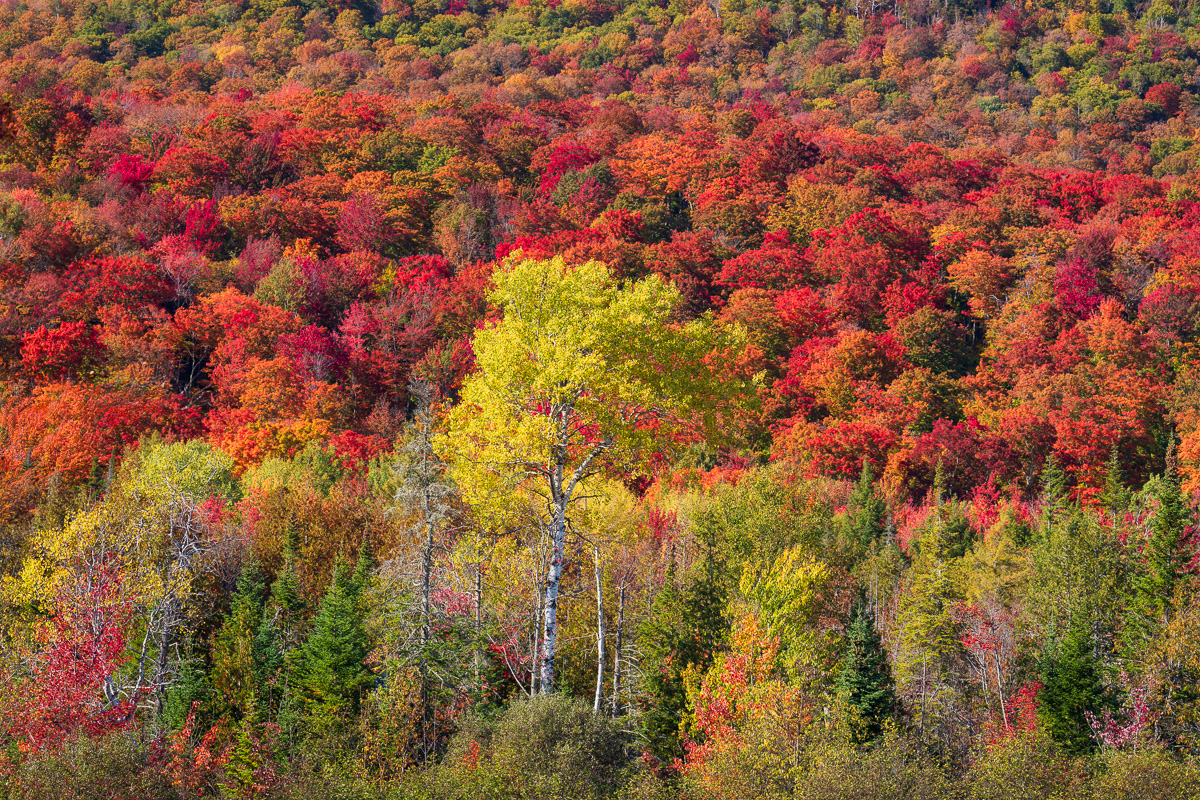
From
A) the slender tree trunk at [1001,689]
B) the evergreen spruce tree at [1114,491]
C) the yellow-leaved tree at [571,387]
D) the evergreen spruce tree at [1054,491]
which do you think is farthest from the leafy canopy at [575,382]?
the evergreen spruce tree at [1114,491]

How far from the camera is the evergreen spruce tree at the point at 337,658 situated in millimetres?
31672

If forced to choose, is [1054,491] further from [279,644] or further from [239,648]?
[239,648]

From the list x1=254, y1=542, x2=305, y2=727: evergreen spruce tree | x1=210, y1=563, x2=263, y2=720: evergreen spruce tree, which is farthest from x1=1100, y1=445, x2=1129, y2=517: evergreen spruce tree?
x1=210, y1=563, x2=263, y2=720: evergreen spruce tree

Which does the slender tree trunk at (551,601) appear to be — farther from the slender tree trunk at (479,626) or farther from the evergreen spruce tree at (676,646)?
the evergreen spruce tree at (676,646)

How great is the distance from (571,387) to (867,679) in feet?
46.8

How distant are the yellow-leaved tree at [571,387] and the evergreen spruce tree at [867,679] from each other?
10.3 m

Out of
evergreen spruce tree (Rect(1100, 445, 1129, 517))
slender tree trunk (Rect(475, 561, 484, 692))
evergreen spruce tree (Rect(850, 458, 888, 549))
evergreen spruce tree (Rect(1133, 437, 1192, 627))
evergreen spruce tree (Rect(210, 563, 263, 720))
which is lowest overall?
evergreen spruce tree (Rect(1100, 445, 1129, 517))

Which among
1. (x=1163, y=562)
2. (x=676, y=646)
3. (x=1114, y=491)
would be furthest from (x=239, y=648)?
(x=1114, y=491)

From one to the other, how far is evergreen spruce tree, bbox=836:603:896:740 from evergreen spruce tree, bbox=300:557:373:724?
49.7 feet

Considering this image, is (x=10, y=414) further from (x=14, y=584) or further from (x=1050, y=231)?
(x=1050, y=231)

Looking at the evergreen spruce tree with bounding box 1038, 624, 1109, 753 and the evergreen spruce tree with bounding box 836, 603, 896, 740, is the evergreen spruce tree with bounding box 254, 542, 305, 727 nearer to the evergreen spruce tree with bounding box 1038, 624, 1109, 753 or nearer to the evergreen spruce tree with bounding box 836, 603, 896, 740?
the evergreen spruce tree with bounding box 836, 603, 896, 740

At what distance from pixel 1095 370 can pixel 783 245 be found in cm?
2450

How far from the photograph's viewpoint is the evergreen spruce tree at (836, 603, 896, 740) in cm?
2981

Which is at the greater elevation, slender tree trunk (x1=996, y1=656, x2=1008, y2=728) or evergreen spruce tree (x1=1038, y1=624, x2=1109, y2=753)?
evergreen spruce tree (x1=1038, y1=624, x2=1109, y2=753)
